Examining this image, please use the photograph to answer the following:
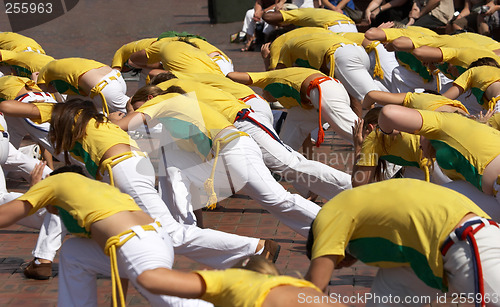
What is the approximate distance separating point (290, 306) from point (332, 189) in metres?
3.14

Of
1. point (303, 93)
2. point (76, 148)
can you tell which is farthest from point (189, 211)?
point (303, 93)

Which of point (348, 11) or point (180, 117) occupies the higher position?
point (180, 117)

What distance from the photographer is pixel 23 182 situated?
25.9ft

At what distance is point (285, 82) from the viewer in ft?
21.9

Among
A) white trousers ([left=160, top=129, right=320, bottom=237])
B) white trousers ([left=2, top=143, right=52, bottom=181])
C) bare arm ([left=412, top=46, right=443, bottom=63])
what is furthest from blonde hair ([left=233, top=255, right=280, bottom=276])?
bare arm ([left=412, top=46, right=443, bottom=63])

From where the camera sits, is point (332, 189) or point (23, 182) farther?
point (23, 182)

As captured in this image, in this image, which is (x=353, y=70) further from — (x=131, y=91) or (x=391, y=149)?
(x=131, y=91)

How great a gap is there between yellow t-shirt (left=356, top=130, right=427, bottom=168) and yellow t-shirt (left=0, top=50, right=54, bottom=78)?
14.2ft

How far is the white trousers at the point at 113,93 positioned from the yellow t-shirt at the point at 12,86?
629mm

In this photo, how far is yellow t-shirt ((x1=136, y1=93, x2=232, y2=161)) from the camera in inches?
218

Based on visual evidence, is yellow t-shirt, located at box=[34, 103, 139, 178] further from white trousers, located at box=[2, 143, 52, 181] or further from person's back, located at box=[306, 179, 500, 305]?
white trousers, located at box=[2, 143, 52, 181]

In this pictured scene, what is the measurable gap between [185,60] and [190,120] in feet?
6.08

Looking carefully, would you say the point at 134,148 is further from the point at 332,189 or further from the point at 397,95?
the point at 397,95

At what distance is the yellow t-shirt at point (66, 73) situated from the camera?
746cm
